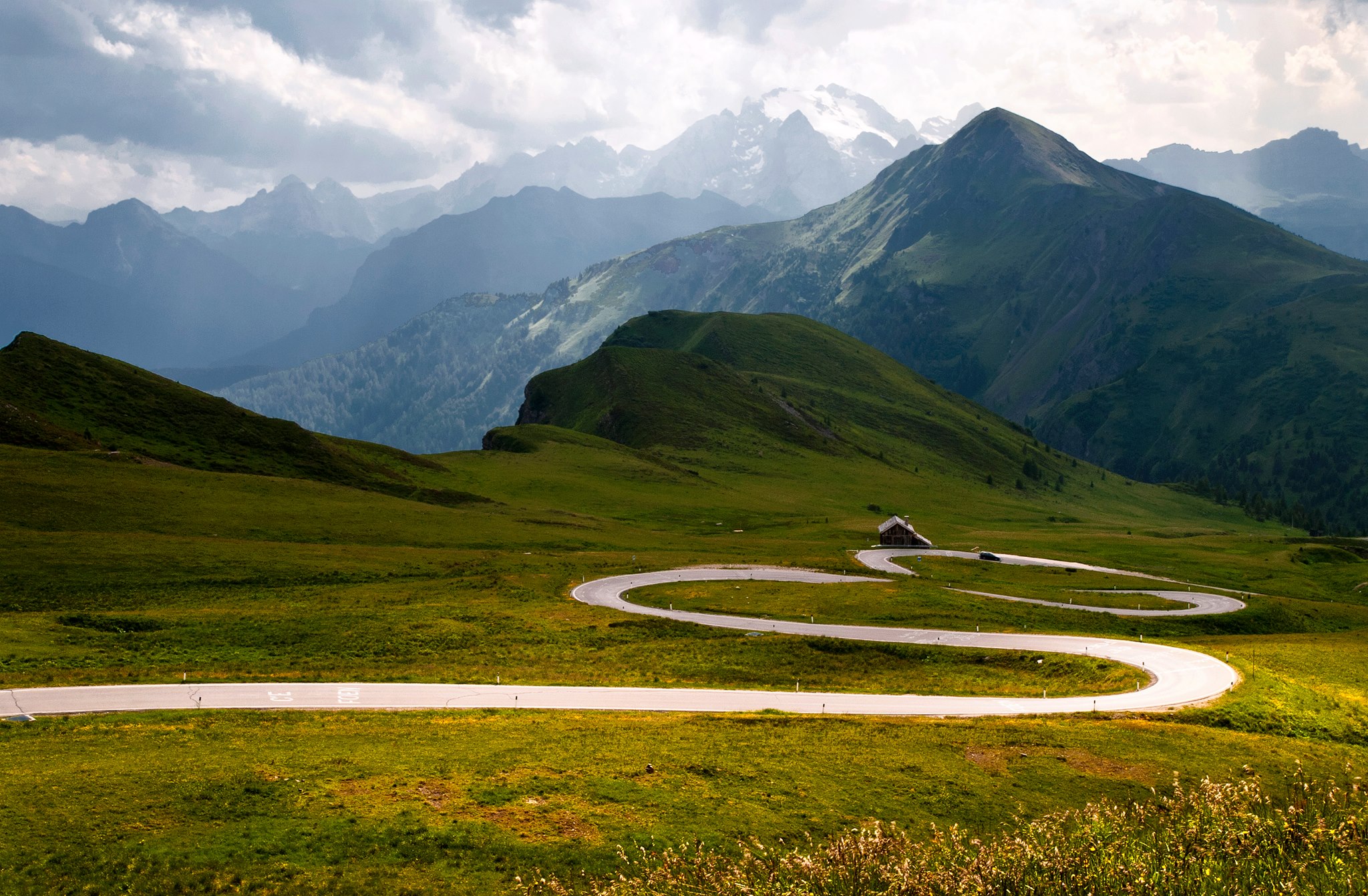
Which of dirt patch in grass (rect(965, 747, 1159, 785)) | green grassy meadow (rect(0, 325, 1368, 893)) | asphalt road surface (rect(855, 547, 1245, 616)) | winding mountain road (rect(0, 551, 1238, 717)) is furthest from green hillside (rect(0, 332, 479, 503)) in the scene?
dirt patch in grass (rect(965, 747, 1159, 785))

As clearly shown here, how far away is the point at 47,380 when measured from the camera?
5714 inches

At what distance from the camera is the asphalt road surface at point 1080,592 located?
94.3 m

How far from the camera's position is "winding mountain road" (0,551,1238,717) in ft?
161

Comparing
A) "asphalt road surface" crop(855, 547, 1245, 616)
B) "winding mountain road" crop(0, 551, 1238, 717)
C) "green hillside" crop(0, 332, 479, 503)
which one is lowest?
"winding mountain road" crop(0, 551, 1238, 717)

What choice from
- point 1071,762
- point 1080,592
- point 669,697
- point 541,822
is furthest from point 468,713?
point 1080,592

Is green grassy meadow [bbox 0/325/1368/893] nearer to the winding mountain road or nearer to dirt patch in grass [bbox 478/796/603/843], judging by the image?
dirt patch in grass [bbox 478/796/603/843]

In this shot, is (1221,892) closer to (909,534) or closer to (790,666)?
(790,666)

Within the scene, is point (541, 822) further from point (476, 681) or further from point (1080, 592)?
point (1080, 592)

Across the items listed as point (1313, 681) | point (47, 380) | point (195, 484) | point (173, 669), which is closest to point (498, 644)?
point (173, 669)

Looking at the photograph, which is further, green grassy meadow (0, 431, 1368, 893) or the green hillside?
the green hillside

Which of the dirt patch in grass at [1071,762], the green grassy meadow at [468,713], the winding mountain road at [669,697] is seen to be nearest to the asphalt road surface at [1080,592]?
the green grassy meadow at [468,713]

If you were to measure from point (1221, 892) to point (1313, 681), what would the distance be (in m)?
48.9

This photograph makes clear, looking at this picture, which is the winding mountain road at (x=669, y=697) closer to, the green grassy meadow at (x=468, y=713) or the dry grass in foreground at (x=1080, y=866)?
the green grassy meadow at (x=468, y=713)

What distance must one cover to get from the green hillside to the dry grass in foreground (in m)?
126
